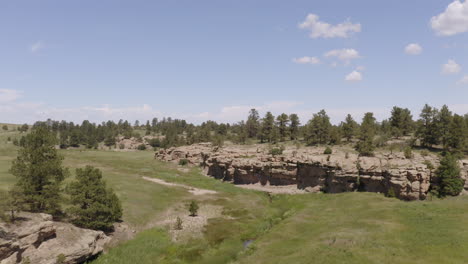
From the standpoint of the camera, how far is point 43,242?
108ft

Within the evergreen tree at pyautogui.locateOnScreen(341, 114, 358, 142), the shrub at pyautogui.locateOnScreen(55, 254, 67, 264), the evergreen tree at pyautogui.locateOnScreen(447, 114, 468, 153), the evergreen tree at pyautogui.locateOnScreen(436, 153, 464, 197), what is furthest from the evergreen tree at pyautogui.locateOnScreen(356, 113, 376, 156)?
the shrub at pyautogui.locateOnScreen(55, 254, 67, 264)

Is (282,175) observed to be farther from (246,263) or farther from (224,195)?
(246,263)

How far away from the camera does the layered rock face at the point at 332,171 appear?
2489 inches

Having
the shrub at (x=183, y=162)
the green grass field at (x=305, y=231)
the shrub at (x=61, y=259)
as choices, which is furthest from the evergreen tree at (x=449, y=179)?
the shrub at (x=183, y=162)

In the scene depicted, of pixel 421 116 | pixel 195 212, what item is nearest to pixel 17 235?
pixel 195 212

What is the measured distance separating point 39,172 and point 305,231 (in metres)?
42.5

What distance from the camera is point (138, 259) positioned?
38.2 metres

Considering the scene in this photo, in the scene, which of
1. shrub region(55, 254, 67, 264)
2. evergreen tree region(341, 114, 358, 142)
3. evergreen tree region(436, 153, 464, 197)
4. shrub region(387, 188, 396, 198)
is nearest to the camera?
shrub region(55, 254, 67, 264)

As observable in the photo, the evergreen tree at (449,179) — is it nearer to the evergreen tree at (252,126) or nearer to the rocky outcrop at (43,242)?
the rocky outcrop at (43,242)

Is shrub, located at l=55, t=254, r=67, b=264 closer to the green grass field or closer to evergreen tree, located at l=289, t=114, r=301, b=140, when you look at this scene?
the green grass field

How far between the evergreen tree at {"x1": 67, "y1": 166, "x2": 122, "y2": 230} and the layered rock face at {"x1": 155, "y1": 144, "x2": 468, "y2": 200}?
5259 centimetres

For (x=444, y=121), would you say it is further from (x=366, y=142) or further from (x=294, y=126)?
(x=294, y=126)

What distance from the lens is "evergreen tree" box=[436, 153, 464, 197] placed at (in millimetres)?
60438

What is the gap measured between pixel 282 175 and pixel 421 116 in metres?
55.2
